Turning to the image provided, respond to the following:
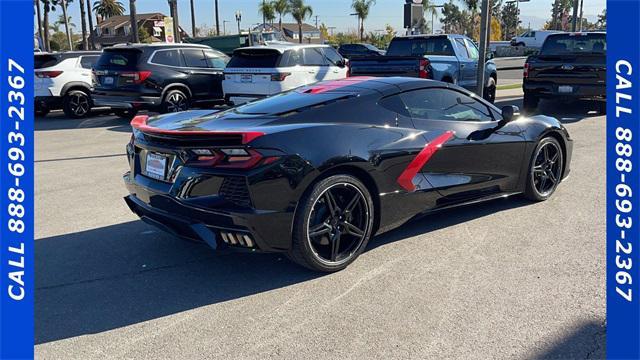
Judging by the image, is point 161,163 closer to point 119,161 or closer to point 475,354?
point 475,354

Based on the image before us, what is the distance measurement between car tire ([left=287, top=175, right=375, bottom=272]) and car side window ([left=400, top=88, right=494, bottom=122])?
1046 mm

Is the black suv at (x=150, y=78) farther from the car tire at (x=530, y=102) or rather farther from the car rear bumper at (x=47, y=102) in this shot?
the car tire at (x=530, y=102)

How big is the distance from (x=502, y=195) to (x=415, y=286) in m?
1.97

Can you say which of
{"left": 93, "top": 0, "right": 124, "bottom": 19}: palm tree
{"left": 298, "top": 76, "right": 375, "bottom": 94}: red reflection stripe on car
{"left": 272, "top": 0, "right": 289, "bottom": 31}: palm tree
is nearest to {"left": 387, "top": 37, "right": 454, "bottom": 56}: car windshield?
{"left": 298, "top": 76, "right": 375, "bottom": 94}: red reflection stripe on car

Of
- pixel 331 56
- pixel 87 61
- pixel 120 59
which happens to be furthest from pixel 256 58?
pixel 87 61

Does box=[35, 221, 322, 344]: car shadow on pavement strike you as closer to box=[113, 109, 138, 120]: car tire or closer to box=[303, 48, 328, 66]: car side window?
box=[303, 48, 328, 66]: car side window

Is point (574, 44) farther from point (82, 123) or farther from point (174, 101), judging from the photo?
point (82, 123)

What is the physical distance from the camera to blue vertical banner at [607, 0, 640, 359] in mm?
2643

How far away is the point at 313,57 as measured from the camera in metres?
11.9

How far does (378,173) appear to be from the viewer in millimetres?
4246

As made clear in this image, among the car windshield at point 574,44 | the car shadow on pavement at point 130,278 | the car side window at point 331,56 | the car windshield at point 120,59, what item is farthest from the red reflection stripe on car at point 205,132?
the car windshield at point 574,44

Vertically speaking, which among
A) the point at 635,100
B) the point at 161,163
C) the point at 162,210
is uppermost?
the point at 635,100

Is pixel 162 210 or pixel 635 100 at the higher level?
pixel 635 100

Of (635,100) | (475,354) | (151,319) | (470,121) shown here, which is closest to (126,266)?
(151,319)
